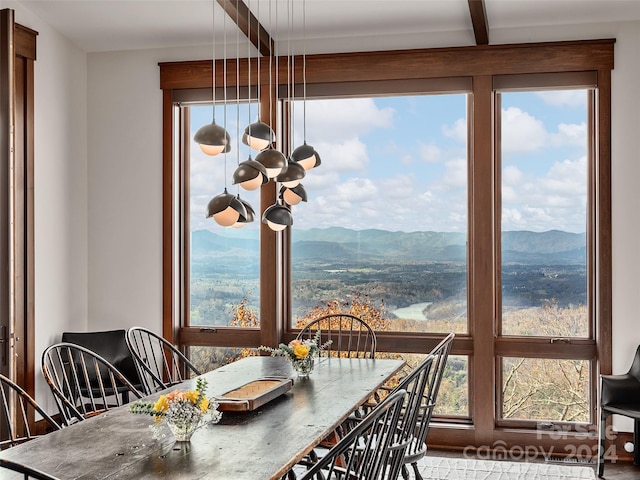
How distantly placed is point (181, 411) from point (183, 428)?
2.7 inches

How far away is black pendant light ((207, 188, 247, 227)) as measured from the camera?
11.2 feet

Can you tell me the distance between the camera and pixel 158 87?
5430mm

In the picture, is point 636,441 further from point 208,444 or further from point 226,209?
point 208,444

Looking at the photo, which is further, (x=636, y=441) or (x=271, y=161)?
(x=636, y=441)

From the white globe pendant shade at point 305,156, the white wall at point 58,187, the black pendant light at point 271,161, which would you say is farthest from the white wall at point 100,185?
the black pendant light at point 271,161

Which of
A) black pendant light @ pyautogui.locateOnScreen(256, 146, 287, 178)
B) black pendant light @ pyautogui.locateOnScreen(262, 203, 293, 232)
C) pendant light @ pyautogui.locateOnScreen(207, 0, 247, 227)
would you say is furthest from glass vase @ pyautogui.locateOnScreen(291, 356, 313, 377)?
black pendant light @ pyautogui.locateOnScreen(256, 146, 287, 178)

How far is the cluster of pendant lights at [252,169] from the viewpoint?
11.2ft

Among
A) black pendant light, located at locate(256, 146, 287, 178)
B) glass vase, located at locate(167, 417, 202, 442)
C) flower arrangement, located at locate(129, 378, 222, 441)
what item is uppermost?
black pendant light, located at locate(256, 146, 287, 178)

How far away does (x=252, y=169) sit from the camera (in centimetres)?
338

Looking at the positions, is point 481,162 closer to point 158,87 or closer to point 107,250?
point 158,87

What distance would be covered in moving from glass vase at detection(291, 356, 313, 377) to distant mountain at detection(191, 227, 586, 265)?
1.62 metres

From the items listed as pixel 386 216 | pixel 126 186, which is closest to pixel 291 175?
pixel 386 216

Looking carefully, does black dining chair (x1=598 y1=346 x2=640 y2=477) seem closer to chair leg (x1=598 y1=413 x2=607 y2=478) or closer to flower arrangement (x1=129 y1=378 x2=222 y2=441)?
chair leg (x1=598 y1=413 x2=607 y2=478)

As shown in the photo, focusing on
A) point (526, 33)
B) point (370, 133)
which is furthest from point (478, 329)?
point (526, 33)
